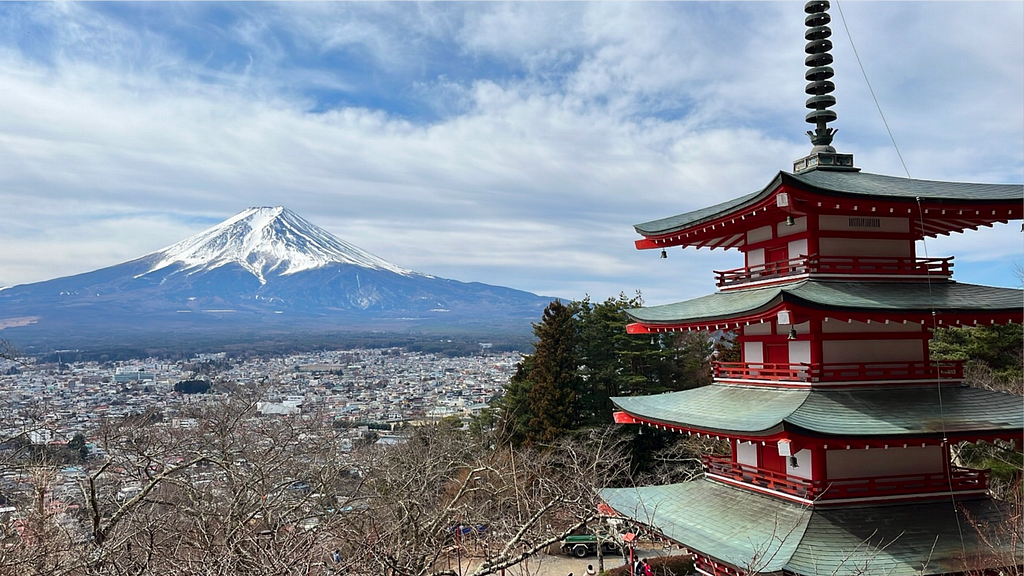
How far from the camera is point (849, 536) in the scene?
10.2m

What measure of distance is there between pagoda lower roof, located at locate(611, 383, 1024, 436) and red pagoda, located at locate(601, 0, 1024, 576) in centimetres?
3

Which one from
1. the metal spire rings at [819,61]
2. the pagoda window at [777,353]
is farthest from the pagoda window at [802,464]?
the metal spire rings at [819,61]

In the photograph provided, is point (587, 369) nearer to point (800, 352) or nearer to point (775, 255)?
point (775, 255)

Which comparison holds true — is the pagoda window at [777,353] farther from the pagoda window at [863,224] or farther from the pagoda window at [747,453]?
the pagoda window at [863,224]

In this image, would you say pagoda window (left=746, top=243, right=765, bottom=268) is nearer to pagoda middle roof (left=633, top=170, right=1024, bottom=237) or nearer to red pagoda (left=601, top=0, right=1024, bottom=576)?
red pagoda (left=601, top=0, right=1024, bottom=576)

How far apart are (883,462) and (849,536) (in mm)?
1518

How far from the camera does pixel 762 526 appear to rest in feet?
35.6

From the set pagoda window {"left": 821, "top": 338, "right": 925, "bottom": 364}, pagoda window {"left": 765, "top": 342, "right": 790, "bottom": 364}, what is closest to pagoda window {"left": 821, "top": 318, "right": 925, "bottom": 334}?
pagoda window {"left": 821, "top": 338, "right": 925, "bottom": 364}

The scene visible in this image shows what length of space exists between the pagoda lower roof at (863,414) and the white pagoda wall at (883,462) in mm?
768

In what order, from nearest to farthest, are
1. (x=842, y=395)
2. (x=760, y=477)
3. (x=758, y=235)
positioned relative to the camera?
(x=842, y=395), (x=760, y=477), (x=758, y=235)

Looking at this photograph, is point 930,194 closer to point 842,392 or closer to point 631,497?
point 842,392

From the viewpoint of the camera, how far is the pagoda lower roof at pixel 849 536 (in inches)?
378

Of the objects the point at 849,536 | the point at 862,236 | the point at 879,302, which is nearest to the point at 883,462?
the point at 849,536

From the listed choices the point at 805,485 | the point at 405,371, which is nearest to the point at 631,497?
the point at 805,485
